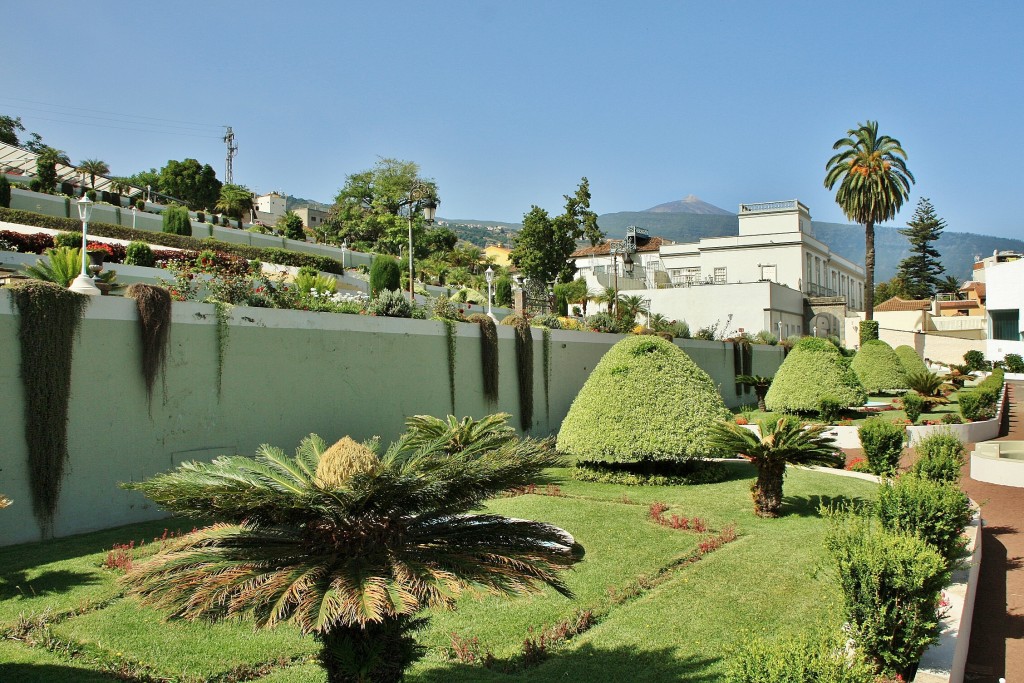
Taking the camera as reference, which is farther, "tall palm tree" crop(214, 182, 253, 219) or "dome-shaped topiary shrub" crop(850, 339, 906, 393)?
"tall palm tree" crop(214, 182, 253, 219)

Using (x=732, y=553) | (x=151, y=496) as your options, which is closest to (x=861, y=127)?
(x=732, y=553)

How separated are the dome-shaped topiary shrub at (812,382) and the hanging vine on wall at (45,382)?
66.6 ft

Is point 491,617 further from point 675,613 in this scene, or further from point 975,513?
point 975,513

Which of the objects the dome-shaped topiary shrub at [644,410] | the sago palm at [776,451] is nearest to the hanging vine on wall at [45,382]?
the dome-shaped topiary shrub at [644,410]

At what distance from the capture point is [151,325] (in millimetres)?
10156

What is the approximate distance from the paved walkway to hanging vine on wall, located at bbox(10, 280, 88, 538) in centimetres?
960

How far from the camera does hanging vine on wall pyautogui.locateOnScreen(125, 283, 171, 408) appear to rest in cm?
1010

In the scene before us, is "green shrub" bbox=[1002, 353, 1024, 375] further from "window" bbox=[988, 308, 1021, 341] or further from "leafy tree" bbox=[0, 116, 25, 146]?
"leafy tree" bbox=[0, 116, 25, 146]

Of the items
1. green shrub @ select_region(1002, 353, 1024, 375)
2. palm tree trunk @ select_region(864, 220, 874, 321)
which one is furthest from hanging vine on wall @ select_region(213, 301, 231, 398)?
green shrub @ select_region(1002, 353, 1024, 375)

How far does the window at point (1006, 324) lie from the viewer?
47531mm

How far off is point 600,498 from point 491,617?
5877 mm

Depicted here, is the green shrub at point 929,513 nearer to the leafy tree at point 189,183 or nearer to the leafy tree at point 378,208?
the leafy tree at point 378,208

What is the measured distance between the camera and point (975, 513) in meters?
11.1

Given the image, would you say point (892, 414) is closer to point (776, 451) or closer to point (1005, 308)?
point (776, 451)
